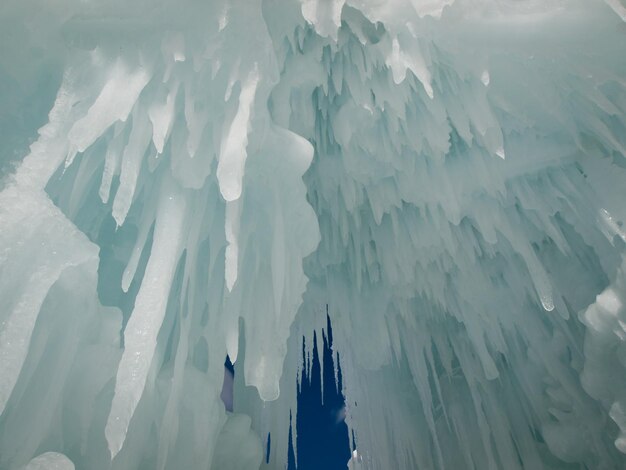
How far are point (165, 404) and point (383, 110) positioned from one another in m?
2.36

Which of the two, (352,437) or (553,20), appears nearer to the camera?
(553,20)

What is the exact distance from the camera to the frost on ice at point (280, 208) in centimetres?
204

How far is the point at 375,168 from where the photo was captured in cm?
338

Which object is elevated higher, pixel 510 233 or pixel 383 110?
pixel 383 110

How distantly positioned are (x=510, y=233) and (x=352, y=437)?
289cm

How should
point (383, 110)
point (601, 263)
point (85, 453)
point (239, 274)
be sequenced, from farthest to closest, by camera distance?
point (601, 263) → point (383, 110) → point (239, 274) → point (85, 453)

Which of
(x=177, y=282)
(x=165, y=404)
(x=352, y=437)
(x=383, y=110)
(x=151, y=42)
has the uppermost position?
(x=151, y=42)

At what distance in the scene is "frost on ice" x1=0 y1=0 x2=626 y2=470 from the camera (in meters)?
2.04

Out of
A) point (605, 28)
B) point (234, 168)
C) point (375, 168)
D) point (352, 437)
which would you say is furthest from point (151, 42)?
point (352, 437)

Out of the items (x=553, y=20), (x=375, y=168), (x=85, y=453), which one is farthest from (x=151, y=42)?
(x=553, y=20)

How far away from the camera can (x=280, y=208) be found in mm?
2555

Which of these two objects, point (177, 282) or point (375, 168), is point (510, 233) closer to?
point (375, 168)

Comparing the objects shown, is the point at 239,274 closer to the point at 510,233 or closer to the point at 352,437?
the point at 510,233

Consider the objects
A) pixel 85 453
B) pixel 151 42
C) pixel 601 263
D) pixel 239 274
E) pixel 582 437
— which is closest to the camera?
pixel 85 453
